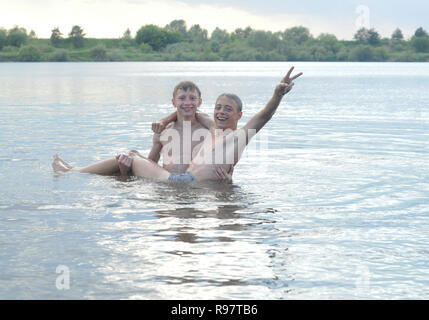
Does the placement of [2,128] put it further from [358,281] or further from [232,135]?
[358,281]

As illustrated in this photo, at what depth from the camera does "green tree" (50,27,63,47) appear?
169 meters

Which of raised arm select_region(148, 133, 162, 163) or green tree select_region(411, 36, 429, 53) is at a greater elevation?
green tree select_region(411, 36, 429, 53)

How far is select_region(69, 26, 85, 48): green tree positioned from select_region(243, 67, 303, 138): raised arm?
555ft

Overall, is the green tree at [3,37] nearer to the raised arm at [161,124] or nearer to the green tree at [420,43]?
the green tree at [420,43]

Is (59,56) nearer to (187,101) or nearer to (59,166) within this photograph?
(59,166)

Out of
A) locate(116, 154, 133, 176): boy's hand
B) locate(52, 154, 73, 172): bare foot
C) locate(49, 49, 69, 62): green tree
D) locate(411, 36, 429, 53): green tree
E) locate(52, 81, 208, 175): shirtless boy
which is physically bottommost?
locate(52, 154, 73, 172): bare foot

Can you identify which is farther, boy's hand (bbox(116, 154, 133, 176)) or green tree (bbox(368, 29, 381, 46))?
green tree (bbox(368, 29, 381, 46))

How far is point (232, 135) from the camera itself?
815 cm

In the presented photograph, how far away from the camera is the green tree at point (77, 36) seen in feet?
558

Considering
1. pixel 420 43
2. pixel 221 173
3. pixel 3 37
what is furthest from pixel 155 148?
pixel 3 37

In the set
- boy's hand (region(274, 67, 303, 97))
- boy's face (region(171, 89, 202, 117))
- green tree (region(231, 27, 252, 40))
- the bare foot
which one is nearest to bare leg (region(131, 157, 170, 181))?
boy's face (region(171, 89, 202, 117))

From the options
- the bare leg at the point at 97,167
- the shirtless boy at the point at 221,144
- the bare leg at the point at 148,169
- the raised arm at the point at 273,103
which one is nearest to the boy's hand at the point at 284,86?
the raised arm at the point at 273,103

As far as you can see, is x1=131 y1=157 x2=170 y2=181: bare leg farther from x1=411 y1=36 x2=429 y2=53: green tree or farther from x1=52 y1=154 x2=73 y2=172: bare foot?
x1=411 y1=36 x2=429 y2=53: green tree
